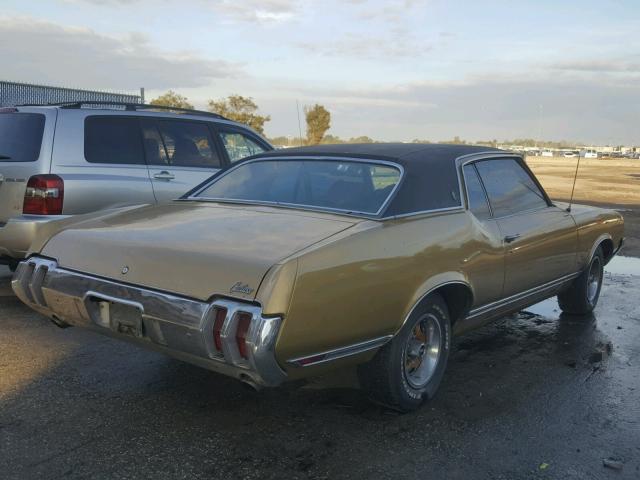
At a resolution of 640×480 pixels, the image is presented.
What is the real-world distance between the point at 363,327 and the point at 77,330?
2847 millimetres

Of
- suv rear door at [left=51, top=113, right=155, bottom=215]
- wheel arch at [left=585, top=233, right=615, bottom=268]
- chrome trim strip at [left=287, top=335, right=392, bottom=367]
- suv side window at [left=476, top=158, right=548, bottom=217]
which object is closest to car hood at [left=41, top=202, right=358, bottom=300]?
chrome trim strip at [left=287, top=335, right=392, bottom=367]

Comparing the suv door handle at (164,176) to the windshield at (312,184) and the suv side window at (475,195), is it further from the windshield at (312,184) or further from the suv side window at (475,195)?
the suv side window at (475,195)

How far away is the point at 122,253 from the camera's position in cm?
327

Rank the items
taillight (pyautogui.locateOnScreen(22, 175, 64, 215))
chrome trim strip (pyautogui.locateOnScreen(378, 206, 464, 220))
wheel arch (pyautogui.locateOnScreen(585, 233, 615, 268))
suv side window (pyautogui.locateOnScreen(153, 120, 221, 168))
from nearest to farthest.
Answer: chrome trim strip (pyautogui.locateOnScreen(378, 206, 464, 220)), taillight (pyautogui.locateOnScreen(22, 175, 64, 215)), wheel arch (pyautogui.locateOnScreen(585, 233, 615, 268)), suv side window (pyautogui.locateOnScreen(153, 120, 221, 168))

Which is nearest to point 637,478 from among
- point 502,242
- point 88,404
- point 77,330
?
point 502,242

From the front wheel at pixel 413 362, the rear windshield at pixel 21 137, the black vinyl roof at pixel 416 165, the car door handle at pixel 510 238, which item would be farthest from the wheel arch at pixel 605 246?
A: the rear windshield at pixel 21 137

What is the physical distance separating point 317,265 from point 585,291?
3.81m

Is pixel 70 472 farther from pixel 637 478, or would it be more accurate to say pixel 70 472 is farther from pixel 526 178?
pixel 526 178

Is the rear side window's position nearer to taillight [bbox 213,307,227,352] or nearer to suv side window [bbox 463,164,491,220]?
suv side window [bbox 463,164,491,220]

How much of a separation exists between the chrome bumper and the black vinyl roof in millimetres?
1191

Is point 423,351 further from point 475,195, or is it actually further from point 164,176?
point 164,176

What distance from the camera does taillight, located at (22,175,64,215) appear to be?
5.36m

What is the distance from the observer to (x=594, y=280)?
6.11 m

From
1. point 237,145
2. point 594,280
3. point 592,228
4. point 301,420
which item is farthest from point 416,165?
point 237,145
